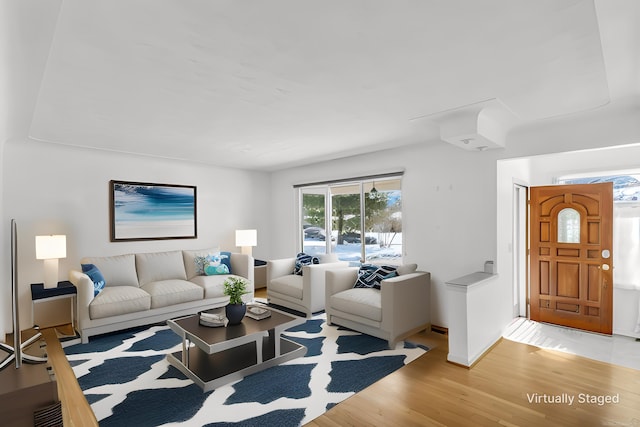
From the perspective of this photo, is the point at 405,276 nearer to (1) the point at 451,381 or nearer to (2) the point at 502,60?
(1) the point at 451,381

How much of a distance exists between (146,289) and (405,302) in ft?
10.7

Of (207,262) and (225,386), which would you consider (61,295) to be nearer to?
(207,262)

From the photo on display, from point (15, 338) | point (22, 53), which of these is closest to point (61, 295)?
point (15, 338)

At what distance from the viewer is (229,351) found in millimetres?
3348

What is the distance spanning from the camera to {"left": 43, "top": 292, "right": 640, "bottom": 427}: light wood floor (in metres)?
2.33

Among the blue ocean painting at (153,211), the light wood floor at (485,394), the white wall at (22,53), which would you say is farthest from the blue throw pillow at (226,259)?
the white wall at (22,53)

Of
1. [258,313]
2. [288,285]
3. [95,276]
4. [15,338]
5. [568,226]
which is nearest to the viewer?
[15,338]

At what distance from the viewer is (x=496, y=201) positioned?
3762 mm

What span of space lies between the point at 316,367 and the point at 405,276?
56.7 inches

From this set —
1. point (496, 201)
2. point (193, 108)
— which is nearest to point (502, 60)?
point (496, 201)

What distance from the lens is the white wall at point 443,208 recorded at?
3861 millimetres

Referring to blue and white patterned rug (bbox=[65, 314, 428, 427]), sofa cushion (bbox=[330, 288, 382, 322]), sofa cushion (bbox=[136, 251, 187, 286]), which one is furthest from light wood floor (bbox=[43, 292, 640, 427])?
sofa cushion (bbox=[136, 251, 187, 286])

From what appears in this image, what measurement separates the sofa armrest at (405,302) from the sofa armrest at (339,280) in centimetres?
75

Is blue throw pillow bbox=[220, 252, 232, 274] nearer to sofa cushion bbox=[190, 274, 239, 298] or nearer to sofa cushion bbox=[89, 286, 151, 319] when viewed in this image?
sofa cushion bbox=[190, 274, 239, 298]
